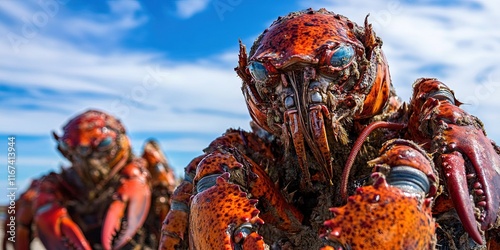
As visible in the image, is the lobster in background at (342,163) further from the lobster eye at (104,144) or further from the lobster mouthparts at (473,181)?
the lobster eye at (104,144)

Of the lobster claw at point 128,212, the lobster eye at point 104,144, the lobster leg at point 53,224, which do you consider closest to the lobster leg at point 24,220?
the lobster leg at point 53,224

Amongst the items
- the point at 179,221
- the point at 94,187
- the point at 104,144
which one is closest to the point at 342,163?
the point at 179,221

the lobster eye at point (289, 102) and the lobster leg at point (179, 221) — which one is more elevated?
the lobster eye at point (289, 102)

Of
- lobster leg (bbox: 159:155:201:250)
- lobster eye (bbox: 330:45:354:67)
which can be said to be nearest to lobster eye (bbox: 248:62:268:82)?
lobster eye (bbox: 330:45:354:67)

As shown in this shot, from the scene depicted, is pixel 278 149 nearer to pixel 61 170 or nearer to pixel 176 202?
pixel 176 202

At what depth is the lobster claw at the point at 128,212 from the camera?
7863 mm

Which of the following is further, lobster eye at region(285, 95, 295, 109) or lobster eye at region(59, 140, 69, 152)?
lobster eye at region(59, 140, 69, 152)

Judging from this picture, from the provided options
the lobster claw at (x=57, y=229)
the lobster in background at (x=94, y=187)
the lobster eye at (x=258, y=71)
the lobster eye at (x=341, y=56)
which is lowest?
the lobster eye at (x=258, y=71)

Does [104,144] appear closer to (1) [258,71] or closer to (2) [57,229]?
(2) [57,229]

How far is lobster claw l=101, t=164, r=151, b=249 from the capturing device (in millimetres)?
7863

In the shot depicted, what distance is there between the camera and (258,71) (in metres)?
2.64

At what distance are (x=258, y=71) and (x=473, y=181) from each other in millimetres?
1060

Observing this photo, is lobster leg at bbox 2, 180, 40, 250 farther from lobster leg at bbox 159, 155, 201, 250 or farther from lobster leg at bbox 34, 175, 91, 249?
lobster leg at bbox 159, 155, 201, 250

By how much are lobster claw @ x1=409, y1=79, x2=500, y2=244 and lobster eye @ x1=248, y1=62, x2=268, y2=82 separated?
0.80m
